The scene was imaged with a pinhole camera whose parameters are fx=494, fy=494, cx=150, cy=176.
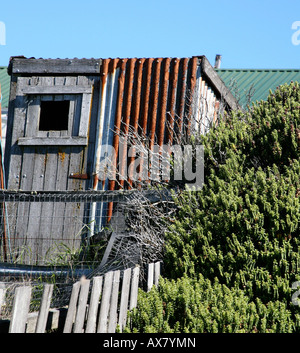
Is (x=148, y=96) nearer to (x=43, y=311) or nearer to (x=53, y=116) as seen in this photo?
(x=53, y=116)

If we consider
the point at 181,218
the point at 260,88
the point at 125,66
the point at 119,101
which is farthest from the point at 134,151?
the point at 260,88

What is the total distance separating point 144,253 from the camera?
5629 mm

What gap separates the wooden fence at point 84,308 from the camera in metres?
3.16

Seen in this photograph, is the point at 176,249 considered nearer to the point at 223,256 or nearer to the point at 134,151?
the point at 223,256

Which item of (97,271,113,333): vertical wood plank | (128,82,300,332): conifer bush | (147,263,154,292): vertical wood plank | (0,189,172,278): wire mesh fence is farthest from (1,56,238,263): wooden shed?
(97,271,113,333): vertical wood plank

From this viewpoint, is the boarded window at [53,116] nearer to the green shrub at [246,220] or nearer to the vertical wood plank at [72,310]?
the green shrub at [246,220]

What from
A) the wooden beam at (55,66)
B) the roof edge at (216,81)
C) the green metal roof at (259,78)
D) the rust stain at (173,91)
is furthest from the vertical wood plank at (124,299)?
the green metal roof at (259,78)

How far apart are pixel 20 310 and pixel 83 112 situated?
6467 mm

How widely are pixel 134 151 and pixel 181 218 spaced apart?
3393 millimetres

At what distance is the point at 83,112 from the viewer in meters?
9.27

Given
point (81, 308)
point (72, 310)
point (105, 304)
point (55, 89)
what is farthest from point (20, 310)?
point (55, 89)

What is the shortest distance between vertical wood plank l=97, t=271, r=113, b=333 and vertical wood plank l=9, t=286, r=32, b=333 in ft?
3.09

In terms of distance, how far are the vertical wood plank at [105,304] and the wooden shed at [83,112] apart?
466 centimetres

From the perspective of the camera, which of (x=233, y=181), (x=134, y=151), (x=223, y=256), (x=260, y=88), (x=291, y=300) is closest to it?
(x=291, y=300)
